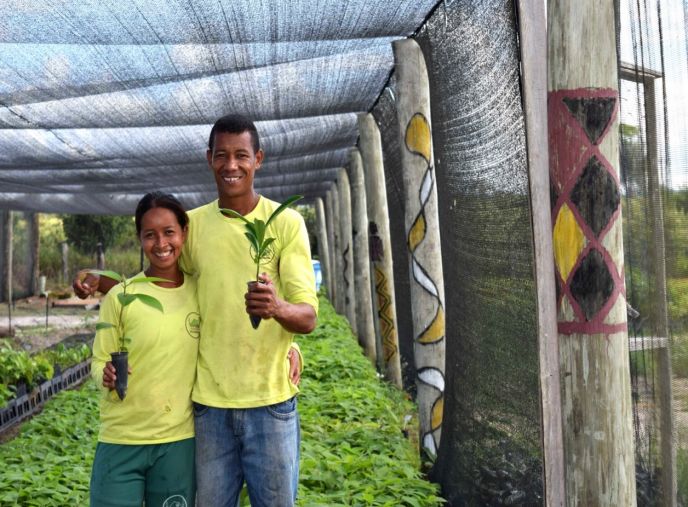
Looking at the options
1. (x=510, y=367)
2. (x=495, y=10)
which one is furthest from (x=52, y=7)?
(x=510, y=367)

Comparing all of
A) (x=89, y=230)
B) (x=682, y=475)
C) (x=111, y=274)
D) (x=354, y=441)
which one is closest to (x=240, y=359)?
(x=111, y=274)

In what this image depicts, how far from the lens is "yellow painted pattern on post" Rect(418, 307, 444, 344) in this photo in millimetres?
4820

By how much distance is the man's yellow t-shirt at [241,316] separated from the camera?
2.35 meters

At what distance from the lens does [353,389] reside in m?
6.82

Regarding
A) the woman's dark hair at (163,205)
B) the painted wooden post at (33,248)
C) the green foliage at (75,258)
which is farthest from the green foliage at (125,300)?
the green foliage at (75,258)

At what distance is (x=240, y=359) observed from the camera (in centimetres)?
235

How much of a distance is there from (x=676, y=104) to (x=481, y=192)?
4.12 ft

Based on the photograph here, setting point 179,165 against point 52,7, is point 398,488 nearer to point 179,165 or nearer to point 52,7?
point 52,7

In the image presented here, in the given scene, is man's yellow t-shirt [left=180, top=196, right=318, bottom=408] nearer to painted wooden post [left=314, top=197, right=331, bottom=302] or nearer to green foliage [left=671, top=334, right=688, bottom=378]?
green foliage [left=671, top=334, right=688, bottom=378]

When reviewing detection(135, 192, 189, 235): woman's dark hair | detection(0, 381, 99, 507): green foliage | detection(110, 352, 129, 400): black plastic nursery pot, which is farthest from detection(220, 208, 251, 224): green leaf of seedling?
detection(0, 381, 99, 507): green foliage

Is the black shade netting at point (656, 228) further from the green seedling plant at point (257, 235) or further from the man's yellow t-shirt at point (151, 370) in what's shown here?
the man's yellow t-shirt at point (151, 370)

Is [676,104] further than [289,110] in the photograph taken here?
No

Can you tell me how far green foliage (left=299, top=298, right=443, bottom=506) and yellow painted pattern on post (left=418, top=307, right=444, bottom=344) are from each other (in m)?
0.69

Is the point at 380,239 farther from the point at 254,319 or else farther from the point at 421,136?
the point at 254,319
